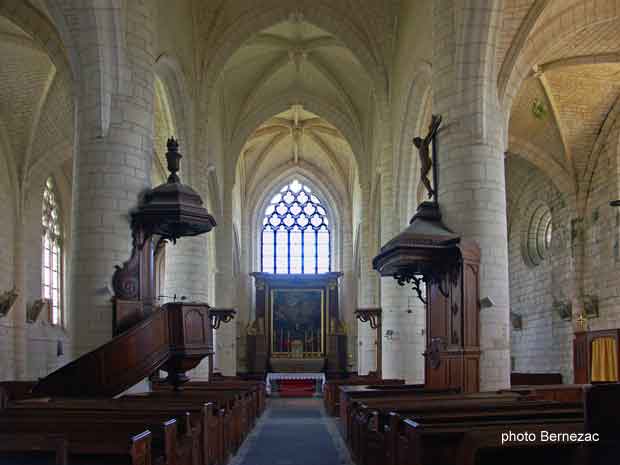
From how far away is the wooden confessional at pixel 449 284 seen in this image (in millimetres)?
12367

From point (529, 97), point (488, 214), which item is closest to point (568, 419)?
point (488, 214)

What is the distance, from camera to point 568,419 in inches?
235

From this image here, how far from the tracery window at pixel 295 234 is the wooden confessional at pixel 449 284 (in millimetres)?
23938

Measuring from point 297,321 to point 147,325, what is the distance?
24438 millimetres

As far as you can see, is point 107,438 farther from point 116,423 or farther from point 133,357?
point 133,357

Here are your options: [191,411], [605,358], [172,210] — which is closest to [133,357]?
[172,210]

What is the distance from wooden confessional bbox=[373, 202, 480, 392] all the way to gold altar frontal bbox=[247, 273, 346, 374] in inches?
835

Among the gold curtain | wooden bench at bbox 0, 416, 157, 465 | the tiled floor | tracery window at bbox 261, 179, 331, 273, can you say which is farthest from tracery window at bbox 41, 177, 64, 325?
wooden bench at bbox 0, 416, 157, 465

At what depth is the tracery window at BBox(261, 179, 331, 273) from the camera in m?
37.3

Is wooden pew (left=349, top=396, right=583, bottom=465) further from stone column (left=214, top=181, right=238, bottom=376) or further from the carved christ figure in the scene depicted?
stone column (left=214, top=181, right=238, bottom=376)

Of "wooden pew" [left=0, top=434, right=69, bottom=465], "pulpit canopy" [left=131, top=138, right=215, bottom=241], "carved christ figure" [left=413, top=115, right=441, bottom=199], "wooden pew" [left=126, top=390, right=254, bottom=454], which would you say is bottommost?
"wooden pew" [left=126, top=390, right=254, bottom=454]

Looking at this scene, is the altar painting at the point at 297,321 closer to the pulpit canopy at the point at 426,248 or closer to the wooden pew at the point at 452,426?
the pulpit canopy at the point at 426,248

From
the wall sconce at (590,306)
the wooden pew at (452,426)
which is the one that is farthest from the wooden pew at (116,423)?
the wall sconce at (590,306)

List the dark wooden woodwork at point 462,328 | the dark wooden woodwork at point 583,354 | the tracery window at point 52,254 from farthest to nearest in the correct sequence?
the tracery window at point 52,254, the dark wooden woodwork at point 583,354, the dark wooden woodwork at point 462,328
